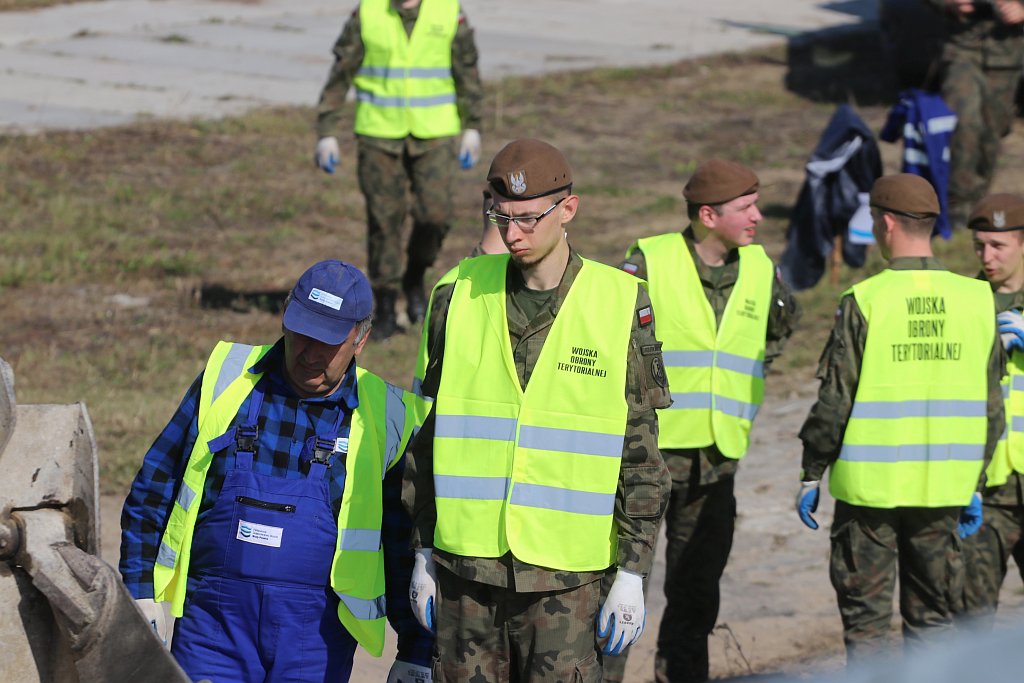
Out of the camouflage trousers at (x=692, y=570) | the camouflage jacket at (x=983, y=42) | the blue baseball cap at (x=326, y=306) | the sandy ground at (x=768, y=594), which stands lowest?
the sandy ground at (x=768, y=594)

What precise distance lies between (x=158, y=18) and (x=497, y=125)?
24.3 feet

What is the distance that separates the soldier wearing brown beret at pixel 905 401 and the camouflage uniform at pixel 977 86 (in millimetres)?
7330

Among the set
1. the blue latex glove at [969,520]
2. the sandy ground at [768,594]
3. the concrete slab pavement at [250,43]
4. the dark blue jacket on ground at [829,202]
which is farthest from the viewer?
the concrete slab pavement at [250,43]

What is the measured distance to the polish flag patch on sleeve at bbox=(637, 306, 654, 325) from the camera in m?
4.34

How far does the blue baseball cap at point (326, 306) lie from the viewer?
4207 mm

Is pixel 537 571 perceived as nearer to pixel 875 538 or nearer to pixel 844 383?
pixel 844 383

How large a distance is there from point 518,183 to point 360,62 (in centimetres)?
594

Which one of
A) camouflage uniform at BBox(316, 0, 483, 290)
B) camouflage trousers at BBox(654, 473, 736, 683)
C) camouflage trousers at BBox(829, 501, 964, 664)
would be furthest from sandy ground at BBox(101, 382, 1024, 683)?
camouflage uniform at BBox(316, 0, 483, 290)

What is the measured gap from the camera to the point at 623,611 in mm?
4246

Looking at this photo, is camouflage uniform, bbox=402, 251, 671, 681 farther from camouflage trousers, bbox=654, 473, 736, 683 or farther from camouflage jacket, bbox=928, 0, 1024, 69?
camouflage jacket, bbox=928, 0, 1024, 69

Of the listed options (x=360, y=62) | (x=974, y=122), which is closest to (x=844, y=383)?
(x=360, y=62)

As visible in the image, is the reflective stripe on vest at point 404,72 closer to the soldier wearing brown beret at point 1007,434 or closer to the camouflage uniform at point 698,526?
the camouflage uniform at point 698,526

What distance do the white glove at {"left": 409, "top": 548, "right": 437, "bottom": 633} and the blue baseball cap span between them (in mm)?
668

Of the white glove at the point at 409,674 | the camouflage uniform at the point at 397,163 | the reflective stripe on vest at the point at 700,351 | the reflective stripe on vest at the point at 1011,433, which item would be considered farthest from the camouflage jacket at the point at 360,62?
the white glove at the point at 409,674
